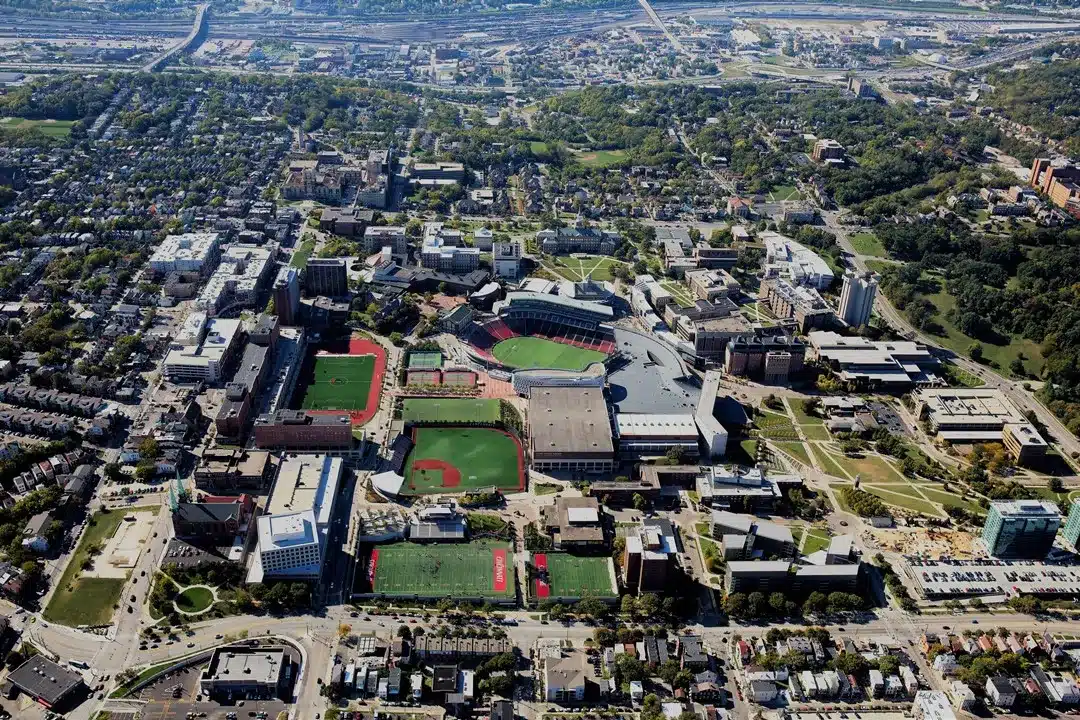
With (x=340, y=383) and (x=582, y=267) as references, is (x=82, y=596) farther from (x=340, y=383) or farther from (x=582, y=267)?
(x=582, y=267)

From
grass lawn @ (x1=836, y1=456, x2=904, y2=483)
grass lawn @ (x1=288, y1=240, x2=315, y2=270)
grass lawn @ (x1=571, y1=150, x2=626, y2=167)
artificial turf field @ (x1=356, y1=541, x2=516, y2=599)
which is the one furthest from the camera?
grass lawn @ (x1=571, y1=150, x2=626, y2=167)

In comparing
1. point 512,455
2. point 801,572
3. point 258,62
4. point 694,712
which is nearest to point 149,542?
point 512,455

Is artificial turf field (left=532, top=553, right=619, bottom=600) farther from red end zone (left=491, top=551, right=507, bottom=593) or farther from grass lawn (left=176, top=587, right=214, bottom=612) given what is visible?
grass lawn (left=176, top=587, right=214, bottom=612)

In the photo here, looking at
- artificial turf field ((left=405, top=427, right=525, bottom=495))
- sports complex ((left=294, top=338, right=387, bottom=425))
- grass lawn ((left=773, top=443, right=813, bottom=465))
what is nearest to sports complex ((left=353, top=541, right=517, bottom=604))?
artificial turf field ((left=405, top=427, right=525, bottom=495))

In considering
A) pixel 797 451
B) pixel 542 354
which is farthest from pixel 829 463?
pixel 542 354

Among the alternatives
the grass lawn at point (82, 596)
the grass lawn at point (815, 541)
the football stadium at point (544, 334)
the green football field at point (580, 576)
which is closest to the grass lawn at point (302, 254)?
the football stadium at point (544, 334)
